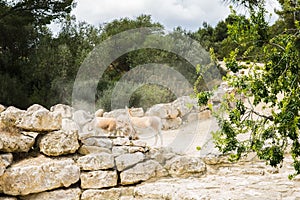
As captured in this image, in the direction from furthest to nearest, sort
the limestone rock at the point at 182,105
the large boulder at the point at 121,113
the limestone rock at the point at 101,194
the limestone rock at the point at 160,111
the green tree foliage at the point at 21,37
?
1. the green tree foliage at the point at 21,37
2. the limestone rock at the point at 182,105
3. the limestone rock at the point at 160,111
4. the large boulder at the point at 121,113
5. the limestone rock at the point at 101,194

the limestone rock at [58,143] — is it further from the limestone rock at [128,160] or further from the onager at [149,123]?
the onager at [149,123]

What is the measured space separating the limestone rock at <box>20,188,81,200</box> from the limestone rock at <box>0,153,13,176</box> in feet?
1.37

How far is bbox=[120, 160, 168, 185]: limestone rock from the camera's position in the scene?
14.4 ft

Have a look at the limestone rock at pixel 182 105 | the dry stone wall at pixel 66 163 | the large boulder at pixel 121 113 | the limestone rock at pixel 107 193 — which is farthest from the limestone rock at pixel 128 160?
the limestone rock at pixel 182 105

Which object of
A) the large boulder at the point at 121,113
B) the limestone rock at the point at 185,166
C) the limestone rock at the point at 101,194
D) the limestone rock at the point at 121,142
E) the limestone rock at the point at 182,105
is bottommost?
the limestone rock at the point at 101,194

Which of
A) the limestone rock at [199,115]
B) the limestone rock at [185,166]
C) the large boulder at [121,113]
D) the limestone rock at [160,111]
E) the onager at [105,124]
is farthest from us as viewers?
the limestone rock at [199,115]

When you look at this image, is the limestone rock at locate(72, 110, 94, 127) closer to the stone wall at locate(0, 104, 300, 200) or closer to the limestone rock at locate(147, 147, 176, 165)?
the stone wall at locate(0, 104, 300, 200)

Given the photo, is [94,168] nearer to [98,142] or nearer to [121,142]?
[98,142]

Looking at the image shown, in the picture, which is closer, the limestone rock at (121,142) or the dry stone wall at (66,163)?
the dry stone wall at (66,163)

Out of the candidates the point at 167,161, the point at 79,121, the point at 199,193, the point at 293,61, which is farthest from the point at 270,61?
the point at 79,121

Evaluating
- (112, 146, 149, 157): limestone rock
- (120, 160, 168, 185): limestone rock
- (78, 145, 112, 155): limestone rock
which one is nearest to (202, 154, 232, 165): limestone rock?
(120, 160, 168, 185): limestone rock

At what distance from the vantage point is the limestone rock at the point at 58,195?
4.05 meters

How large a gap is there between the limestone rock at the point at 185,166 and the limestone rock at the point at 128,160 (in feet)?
1.24

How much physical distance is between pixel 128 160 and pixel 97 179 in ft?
1.59
